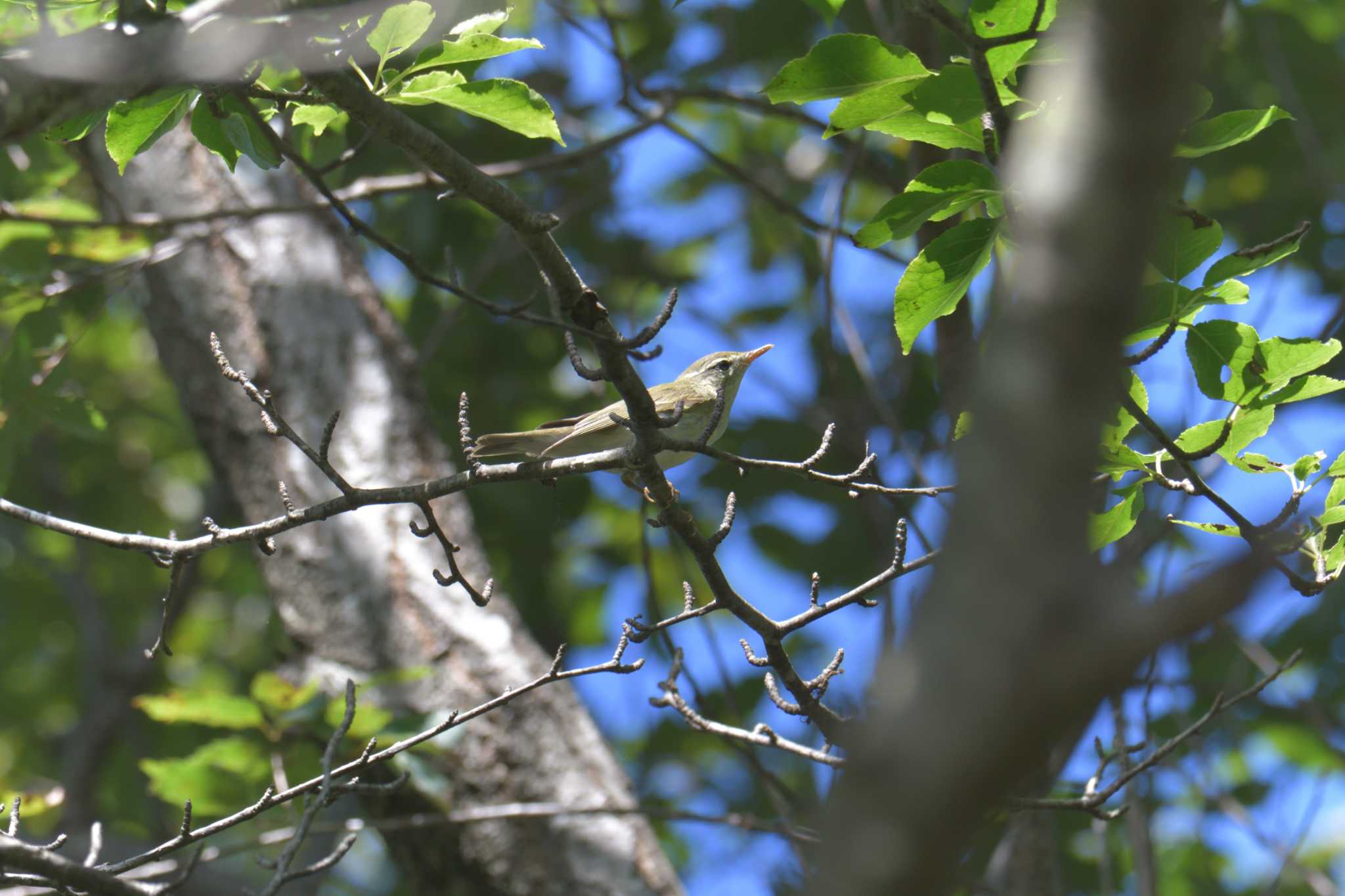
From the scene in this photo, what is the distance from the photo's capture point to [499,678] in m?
4.79

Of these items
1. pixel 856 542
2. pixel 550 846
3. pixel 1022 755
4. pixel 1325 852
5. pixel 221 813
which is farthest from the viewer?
pixel 1325 852

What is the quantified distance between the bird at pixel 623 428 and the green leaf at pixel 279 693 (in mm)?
1234

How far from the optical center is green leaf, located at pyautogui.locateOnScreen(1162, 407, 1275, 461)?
2439 mm

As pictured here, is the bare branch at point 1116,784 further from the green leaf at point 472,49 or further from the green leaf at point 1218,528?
the green leaf at point 472,49

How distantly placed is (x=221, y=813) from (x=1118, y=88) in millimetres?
4137

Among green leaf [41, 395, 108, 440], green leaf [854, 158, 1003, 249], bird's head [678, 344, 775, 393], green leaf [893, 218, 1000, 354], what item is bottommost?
green leaf [893, 218, 1000, 354]

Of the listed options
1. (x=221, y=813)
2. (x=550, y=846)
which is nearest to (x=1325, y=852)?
(x=550, y=846)

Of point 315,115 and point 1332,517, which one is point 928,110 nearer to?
point 1332,517

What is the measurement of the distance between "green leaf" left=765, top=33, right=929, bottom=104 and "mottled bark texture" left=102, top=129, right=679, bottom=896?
120 inches

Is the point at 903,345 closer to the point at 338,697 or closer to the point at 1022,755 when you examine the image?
the point at 1022,755

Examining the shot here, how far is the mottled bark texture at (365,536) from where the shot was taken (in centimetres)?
462

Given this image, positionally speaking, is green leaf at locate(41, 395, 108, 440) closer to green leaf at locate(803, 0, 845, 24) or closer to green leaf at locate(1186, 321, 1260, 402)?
green leaf at locate(803, 0, 845, 24)

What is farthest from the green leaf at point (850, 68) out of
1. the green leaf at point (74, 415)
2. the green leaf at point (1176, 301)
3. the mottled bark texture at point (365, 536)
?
the mottled bark texture at point (365, 536)

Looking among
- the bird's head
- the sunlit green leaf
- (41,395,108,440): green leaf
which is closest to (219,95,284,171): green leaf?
→ the sunlit green leaf
